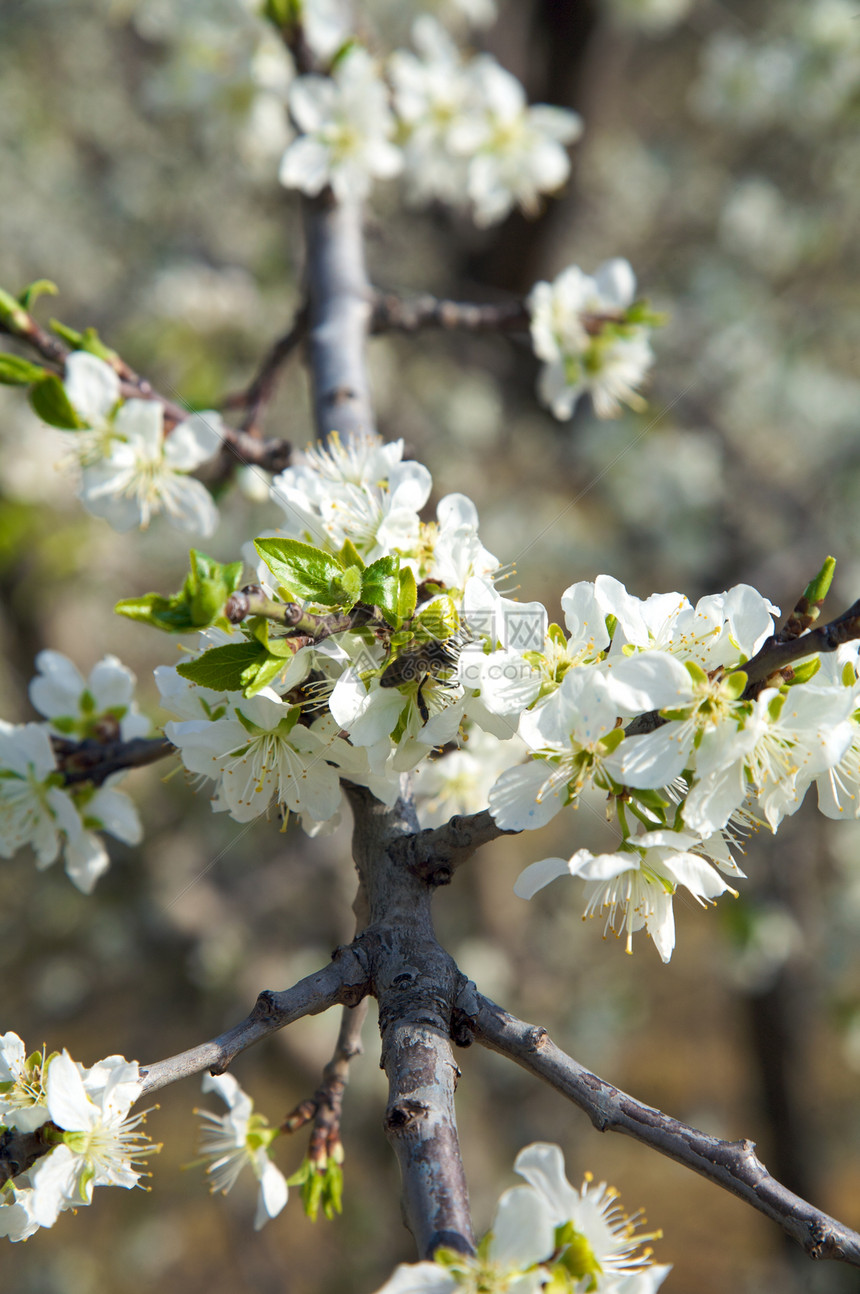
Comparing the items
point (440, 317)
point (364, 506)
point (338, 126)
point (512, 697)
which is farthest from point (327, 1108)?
Result: point (338, 126)

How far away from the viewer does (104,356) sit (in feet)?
4.04

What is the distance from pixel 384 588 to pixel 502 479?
4.29 m

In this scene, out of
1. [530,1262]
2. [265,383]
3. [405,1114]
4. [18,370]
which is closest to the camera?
[530,1262]

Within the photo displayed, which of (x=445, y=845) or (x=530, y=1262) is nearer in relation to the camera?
(x=530, y=1262)

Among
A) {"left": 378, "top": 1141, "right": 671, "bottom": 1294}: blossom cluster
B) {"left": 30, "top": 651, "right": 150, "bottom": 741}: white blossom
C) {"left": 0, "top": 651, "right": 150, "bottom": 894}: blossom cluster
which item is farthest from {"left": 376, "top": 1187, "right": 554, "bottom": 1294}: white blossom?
{"left": 30, "top": 651, "right": 150, "bottom": 741}: white blossom

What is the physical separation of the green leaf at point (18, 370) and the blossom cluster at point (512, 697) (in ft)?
1.53

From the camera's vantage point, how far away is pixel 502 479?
497 centimetres

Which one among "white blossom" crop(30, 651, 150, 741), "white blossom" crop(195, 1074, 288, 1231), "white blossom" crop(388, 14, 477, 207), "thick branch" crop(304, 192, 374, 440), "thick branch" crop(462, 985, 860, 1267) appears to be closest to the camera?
"thick branch" crop(462, 985, 860, 1267)

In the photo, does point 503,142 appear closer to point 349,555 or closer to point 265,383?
point 265,383

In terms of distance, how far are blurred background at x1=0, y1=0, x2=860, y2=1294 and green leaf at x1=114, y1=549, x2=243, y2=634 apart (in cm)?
188

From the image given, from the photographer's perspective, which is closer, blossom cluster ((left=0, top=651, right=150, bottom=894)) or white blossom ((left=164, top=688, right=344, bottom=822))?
white blossom ((left=164, top=688, right=344, bottom=822))

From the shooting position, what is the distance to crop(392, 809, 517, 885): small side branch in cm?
86

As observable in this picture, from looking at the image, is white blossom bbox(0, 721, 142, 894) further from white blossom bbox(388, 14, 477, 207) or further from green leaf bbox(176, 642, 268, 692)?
white blossom bbox(388, 14, 477, 207)

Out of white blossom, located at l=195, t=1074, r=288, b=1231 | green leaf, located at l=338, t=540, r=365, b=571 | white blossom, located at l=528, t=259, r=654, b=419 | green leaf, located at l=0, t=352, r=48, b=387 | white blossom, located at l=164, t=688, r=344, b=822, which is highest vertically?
white blossom, located at l=528, t=259, r=654, b=419
